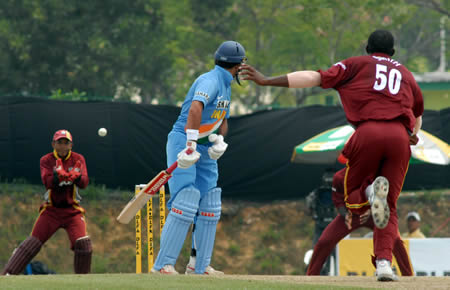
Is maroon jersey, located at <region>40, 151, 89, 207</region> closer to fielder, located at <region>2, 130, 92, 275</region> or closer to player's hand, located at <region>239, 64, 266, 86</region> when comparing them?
fielder, located at <region>2, 130, 92, 275</region>

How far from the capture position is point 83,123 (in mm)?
15617

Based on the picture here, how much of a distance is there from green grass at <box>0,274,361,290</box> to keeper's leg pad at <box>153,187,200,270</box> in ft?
2.35

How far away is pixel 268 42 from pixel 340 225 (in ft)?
94.0

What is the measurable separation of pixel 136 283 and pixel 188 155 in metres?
1.41

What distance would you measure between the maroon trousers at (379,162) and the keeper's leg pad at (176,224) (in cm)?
153

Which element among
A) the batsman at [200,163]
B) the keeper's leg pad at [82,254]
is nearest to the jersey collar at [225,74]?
the batsman at [200,163]

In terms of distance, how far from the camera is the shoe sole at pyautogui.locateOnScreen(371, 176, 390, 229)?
6.22 m

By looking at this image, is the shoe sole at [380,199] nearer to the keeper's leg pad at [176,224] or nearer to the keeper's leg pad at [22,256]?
the keeper's leg pad at [176,224]

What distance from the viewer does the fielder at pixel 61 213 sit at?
9.51 m

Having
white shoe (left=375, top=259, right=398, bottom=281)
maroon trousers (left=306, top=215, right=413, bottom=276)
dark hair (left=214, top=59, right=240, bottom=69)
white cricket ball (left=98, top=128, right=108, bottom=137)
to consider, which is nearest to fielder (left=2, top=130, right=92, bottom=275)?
maroon trousers (left=306, top=215, right=413, bottom=276)

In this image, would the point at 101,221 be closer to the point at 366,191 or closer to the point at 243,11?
the point at 366,191

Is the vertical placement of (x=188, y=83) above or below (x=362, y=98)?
below

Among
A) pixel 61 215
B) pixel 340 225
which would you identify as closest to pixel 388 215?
pixel 340 225

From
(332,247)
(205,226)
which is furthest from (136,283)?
(332,247)
